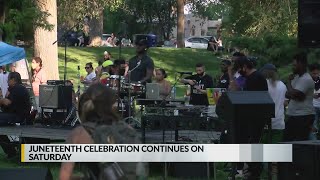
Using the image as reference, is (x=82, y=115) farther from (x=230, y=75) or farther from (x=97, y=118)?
(x=230, y=75)

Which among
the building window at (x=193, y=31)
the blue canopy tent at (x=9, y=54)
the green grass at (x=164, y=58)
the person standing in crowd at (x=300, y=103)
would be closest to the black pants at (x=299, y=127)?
the person standing in crowd at (x=300, y=103)

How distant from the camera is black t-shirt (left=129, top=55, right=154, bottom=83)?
1377 cm

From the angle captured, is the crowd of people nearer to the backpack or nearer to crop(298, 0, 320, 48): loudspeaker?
the backpack

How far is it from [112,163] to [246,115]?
348cm

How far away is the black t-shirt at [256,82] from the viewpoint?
9.56 m

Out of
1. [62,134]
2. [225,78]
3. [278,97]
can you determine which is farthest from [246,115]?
[225,78]

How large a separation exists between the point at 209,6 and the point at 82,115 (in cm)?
4477

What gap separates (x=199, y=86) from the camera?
42.6ft

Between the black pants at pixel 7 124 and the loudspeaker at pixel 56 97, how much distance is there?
4.86 feet

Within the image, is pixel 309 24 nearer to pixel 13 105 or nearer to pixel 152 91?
pixel 152 91

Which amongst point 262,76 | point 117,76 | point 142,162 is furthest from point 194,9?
point 142,162

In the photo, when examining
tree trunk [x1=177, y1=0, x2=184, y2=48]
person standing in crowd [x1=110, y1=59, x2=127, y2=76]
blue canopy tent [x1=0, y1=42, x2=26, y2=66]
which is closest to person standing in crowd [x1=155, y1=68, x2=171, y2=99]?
person standing in crowd [x1=110, y1=59, x2=127, y2=76]

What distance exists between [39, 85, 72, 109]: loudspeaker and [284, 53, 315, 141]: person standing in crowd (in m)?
5.73

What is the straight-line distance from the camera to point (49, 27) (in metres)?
21.6
